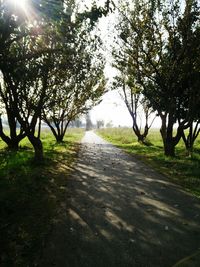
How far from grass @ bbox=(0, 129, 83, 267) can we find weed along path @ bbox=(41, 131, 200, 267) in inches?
12.4

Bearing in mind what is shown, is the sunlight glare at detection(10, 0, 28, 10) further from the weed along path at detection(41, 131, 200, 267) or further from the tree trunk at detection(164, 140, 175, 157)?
the tree trunk at detection(164, 140, 175, 157)

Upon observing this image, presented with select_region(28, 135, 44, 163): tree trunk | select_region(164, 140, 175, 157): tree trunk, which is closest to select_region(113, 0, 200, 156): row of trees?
select_region(164, 140, 175, 157): tree trunk

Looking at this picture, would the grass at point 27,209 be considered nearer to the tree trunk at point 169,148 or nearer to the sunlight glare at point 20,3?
the sunlight glare at point 20,3

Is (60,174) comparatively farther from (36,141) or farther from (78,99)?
(78,99)

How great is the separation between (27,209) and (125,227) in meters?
3.01

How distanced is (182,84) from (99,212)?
17434 mm

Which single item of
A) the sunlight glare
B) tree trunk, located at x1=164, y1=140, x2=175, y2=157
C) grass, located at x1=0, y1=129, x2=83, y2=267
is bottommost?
grass, located at x1=0, y1=129, x2=83, y2=267

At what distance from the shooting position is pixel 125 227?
7.05 meters

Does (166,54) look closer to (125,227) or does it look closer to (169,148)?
(169,148)

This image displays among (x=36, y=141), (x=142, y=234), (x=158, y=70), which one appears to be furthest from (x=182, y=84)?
(x=142, y=234)

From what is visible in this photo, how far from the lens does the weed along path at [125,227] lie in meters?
5.48

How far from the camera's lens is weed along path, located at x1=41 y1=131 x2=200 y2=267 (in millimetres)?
5477

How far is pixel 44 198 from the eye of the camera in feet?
31.7

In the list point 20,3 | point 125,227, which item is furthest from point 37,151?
point 125,227
